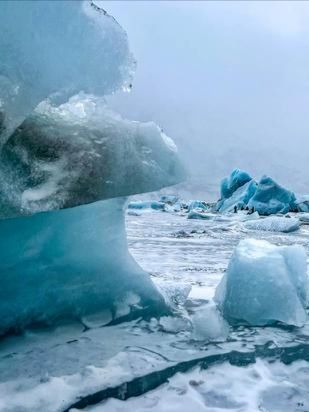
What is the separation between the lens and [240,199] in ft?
66.0

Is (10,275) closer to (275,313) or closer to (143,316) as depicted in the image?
(143,316)

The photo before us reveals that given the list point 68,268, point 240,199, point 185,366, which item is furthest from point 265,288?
point 240,199

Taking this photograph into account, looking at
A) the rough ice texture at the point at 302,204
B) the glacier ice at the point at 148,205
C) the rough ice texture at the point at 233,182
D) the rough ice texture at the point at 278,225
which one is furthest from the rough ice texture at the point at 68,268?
the rough ice texture at the point at 233,182

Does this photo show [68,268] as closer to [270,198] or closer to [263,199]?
[263,199]

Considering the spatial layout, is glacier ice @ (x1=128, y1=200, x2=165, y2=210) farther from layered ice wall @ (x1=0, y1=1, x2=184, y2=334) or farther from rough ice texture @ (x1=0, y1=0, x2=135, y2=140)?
rough ice texture @ (x1=0, y1=0, x2=135, y2=140)

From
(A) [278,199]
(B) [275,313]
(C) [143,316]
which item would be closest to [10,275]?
(C) [143,316]

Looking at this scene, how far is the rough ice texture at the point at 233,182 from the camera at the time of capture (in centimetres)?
2267

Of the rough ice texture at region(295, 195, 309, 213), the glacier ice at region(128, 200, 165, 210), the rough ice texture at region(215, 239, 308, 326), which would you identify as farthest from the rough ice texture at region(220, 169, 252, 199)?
the rough ice texture at region(215, 239, 308, 326)

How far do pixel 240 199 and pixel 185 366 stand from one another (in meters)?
19.1

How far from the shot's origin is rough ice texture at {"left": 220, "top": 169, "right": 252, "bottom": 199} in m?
22.7

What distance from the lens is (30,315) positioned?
5.75ft

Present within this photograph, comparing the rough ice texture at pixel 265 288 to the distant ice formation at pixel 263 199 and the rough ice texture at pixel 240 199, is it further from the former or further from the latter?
the rough ice texture at pixel 240 199

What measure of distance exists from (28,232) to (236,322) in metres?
0.93

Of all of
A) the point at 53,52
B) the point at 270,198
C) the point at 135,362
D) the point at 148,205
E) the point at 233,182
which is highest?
the point at 233,182
